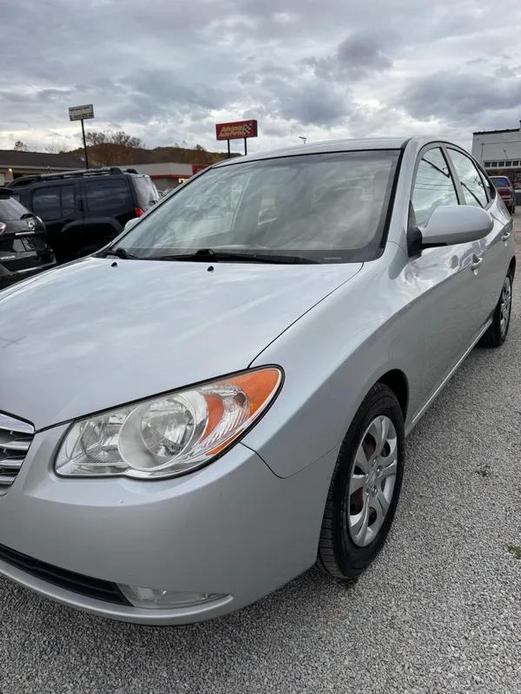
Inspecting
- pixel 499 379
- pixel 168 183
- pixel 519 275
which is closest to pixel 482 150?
pixel 168 183

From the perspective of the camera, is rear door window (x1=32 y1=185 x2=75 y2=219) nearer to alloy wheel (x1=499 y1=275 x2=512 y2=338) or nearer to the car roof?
the car roof

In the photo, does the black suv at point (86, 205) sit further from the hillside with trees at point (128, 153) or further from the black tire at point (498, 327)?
the hillside with trees at point (128, 153)

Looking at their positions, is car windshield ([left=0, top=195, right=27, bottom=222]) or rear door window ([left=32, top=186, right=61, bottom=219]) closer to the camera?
car windshield ([left=0, top=195, right=27, bottom=222])

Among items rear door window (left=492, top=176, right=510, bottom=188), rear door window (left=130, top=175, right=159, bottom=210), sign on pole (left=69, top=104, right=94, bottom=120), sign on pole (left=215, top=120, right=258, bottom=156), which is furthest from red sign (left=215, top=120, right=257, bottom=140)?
rear door window (left=130, top=175, right=159, bottom=210)

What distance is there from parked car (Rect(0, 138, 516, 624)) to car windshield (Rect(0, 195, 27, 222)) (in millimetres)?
3454

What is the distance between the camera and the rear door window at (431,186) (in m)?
2.54

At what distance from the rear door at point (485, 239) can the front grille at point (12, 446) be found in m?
2.55

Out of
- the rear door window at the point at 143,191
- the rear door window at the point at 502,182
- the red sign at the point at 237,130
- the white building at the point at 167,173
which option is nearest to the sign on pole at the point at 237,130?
the red sign at the point at 237,130

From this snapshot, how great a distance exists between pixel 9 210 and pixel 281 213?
4.14 meters

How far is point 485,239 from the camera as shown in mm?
3350

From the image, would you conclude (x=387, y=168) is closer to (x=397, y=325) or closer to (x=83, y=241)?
(x=397, y=325)

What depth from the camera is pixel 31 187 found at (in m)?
8.58

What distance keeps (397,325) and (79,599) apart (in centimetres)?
137

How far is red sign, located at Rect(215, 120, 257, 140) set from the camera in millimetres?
57094
